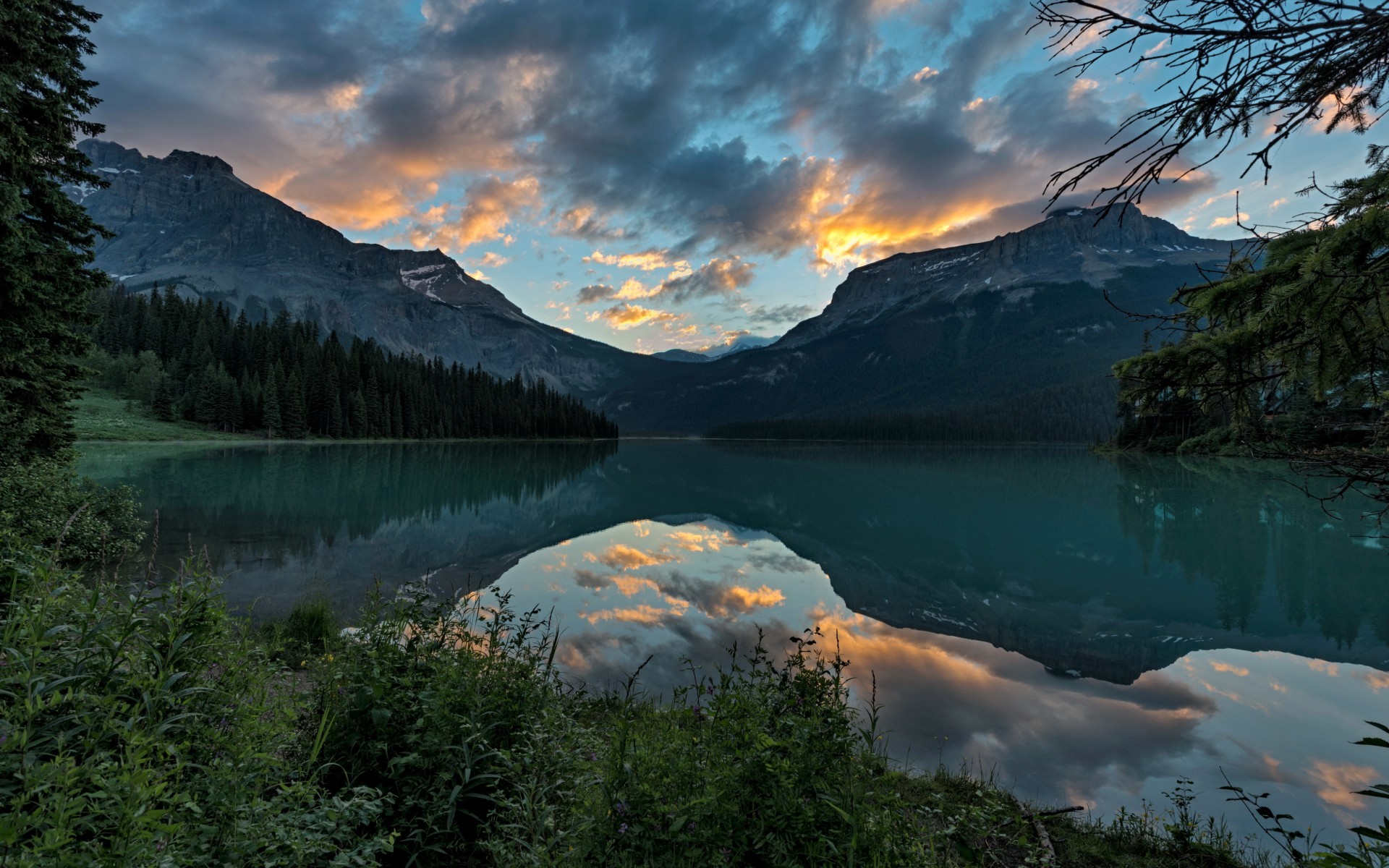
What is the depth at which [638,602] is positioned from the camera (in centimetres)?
1513

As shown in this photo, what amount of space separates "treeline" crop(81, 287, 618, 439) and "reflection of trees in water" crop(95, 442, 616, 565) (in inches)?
1012

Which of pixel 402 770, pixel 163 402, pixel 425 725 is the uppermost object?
pixel 163 402

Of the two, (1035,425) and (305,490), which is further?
(1035,425)

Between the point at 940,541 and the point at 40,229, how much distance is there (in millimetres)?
31682

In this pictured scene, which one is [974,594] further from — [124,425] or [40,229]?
[124,425]

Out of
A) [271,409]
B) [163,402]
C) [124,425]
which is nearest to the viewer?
[124,425]

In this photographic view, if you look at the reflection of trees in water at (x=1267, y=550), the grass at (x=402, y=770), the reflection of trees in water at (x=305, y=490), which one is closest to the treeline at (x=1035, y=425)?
the reflection of trees in water at (x=1267, y=550)

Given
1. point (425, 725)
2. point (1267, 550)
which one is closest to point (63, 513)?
point (425, 725)

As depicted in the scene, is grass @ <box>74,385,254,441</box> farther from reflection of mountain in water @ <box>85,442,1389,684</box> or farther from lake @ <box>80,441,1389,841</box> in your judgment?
lake @ <box>80,441,1389,841</box>

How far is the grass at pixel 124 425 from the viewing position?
197 feet

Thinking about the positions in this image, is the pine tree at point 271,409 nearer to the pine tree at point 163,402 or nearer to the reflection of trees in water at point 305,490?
the pine tree at point 163,402

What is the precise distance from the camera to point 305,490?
32.6m

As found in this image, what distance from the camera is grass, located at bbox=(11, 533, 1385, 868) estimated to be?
2.89m

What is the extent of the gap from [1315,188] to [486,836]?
364 inches
